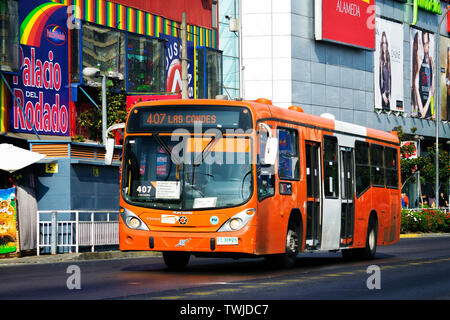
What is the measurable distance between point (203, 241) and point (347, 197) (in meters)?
5.96

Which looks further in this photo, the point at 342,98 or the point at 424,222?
the point at 342,98

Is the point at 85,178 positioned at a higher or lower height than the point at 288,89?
lower

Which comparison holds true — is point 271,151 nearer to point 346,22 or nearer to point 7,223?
point 7,223

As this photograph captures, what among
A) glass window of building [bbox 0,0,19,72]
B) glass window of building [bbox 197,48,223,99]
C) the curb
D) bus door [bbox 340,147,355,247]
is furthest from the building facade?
bus door [bbox 340,147,355,247]

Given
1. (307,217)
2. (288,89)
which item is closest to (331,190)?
(307,217)

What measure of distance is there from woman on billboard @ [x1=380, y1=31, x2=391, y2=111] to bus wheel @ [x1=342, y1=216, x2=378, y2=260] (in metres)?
43.7

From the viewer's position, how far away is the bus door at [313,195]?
1939 cm

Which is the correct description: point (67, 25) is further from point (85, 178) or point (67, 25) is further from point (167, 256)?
point (167, 256)

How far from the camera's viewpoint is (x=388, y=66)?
66.9m

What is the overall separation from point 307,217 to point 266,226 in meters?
2.24

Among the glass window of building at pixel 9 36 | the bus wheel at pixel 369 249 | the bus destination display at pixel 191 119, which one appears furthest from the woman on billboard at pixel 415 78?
the bus destination display at pixel 191 119

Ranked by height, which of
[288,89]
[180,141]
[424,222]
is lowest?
[424,222]
